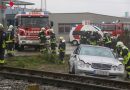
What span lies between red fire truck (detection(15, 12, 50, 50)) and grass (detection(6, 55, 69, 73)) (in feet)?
17.7

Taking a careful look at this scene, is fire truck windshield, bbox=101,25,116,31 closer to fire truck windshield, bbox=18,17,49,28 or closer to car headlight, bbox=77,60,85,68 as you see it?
fire truck windshield, bbox=18,17,49,28

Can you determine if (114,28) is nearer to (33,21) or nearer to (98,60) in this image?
(33,21)

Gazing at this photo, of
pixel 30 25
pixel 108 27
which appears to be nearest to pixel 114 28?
pixel 108 27

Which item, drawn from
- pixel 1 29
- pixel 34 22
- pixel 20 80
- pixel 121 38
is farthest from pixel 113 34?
pixel 20 80

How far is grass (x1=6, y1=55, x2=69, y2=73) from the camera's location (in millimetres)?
20859

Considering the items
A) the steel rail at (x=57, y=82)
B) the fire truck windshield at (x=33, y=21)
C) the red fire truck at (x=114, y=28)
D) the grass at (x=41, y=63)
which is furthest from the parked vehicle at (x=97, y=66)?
the red fire truck at (x=114, y=28)

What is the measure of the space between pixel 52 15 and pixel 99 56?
2059 inches

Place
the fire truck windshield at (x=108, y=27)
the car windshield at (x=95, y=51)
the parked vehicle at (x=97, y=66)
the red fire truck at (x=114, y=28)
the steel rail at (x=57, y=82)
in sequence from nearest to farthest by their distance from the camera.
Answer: the steel rail at (x=57, y=82)
the parked vehicle at (x=97, y=66)
the car windshield at (x=95, y=51)
the red fire truck at (x=114, y=28)
the fire truck windshield at (x=108, y=27)

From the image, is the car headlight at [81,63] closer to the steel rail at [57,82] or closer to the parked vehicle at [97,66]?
the parked vehicle at [97,66]

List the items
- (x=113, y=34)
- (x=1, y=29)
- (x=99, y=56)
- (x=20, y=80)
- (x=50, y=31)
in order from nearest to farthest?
1. (x=20, y=80)
2. (x=99, y=56)
3. (x=1, y=29)
4. (x=50, y=31)
5. (x=113, y=34)

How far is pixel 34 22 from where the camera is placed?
99.0 feet

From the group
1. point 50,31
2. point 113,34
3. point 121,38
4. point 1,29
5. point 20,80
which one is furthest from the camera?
point 113,34

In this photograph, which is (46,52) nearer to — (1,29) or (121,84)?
(1,29)

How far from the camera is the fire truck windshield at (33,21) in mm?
30109
